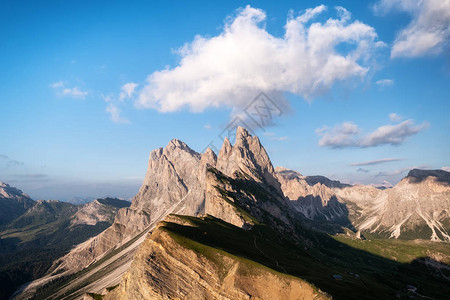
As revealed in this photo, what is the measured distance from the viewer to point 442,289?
597ft

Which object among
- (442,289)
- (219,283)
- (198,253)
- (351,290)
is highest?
(198,253)

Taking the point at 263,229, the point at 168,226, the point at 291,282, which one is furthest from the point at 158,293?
the point at 263,229

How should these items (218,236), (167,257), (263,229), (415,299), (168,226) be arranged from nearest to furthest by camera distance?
(167,257) < (168,226) < (218,236) < (415,299) < (263,229)

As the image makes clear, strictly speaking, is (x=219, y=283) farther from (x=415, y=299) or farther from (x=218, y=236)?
(x=415, y=299)

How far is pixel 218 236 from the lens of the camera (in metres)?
93.9

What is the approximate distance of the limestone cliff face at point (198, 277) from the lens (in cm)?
6206

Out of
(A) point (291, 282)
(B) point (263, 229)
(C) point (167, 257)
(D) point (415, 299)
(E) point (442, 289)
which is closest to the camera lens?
(A) point (291, 282)

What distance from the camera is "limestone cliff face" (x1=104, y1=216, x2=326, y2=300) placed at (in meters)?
62.1

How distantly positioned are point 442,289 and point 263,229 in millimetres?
139670

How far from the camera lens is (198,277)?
65.4 m

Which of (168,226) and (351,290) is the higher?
(168,226)

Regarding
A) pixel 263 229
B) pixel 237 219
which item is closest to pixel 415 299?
pixel 263 229

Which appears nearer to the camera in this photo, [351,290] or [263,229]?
[351,290]

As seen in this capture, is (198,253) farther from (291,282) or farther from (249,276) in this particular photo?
(291,282)
